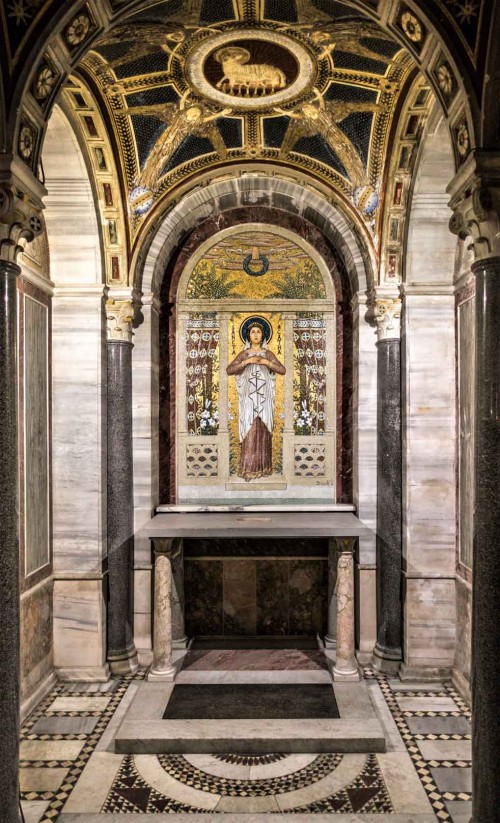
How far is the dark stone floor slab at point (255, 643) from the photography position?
855 cm

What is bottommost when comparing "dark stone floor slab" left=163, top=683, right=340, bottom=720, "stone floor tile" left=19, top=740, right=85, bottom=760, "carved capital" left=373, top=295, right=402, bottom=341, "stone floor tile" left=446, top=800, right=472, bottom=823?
"stone floor tile" left=19, top=740, right=85, bottom=760

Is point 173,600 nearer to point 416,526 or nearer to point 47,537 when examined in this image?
point 47,537

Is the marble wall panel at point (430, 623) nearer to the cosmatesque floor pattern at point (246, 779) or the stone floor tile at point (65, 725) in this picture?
the cosmatesque floor pattern at point (246, 779)

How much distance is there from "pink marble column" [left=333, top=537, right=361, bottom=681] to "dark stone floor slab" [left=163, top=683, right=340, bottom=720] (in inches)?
11.6

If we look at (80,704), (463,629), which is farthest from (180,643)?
(463,629)

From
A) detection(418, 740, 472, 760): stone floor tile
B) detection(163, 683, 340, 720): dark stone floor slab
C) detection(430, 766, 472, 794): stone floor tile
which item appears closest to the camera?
detection(430, 766, 472, 794): stone floor tile

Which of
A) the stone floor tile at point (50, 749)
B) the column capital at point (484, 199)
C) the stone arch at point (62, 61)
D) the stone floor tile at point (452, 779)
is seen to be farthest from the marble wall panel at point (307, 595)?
the stone arch at point (62, 61)

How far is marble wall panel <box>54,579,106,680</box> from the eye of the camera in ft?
25.2

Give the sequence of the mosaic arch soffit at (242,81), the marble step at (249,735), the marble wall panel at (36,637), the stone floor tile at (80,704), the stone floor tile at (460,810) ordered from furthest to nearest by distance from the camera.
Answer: the stone floor tile at (80,704) < the marble wall panel at (36,637) < the marble step at (249,735) < the stone floor tile at (460,810) < the mosaic arch soffit at (242,81)

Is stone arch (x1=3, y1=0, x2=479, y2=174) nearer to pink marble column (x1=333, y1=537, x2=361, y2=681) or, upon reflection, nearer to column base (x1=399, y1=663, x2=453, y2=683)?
pink marble column (x1=333, y1=537, x2=361, y2=681)

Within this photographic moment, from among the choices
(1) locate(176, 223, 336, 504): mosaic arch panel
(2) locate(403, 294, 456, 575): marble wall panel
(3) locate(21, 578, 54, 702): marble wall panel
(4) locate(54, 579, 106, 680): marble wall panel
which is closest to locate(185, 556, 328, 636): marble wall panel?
(1) locate(176, 223, 336, 504): mosaic arch panel

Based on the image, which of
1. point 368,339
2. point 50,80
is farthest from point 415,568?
point 50,80

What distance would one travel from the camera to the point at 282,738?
6.04 m

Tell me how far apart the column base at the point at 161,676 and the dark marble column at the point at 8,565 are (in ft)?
10.5
